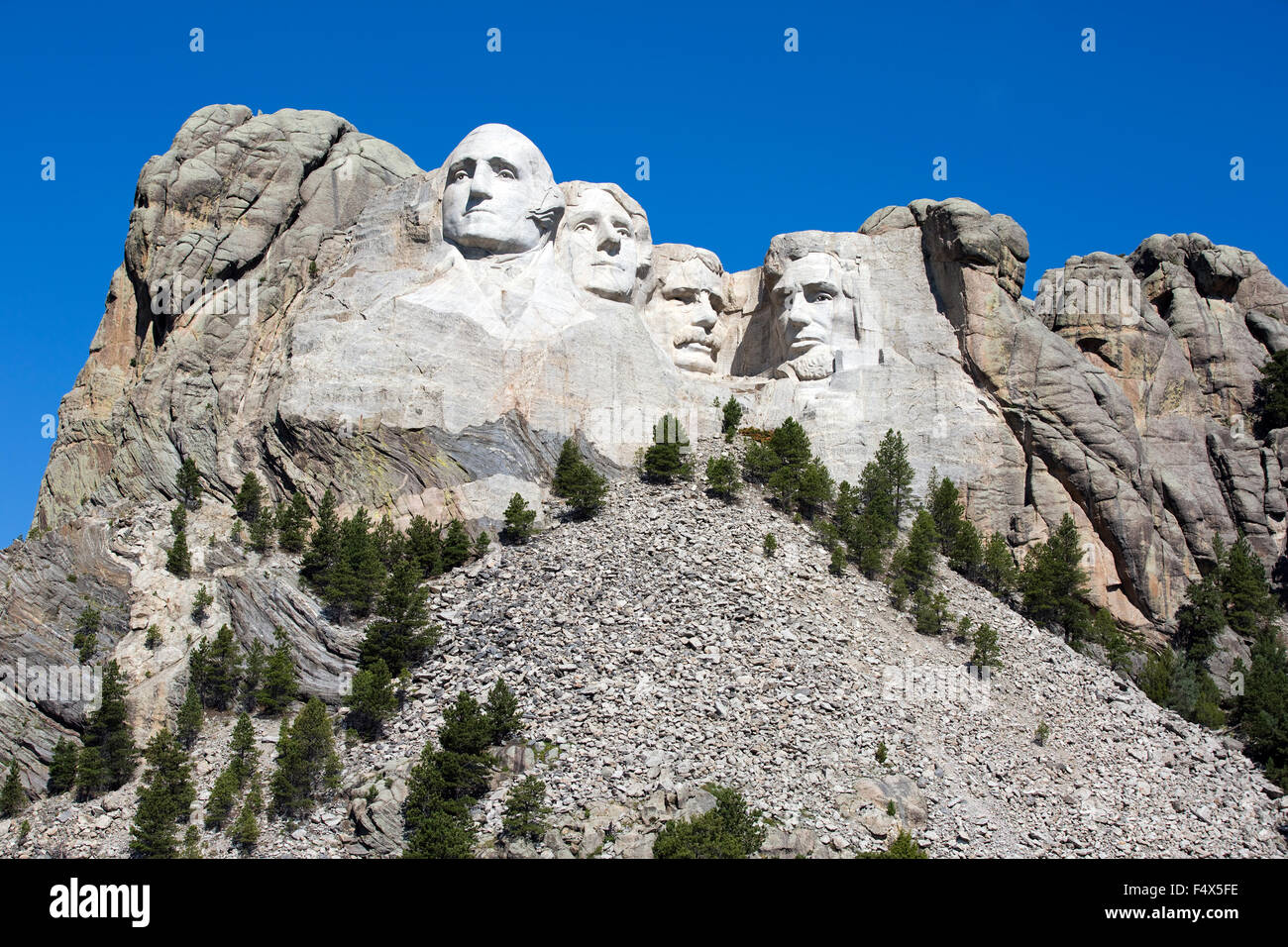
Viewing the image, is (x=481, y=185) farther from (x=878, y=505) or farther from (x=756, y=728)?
(x=756, y=728)

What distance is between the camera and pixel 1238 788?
42.3m

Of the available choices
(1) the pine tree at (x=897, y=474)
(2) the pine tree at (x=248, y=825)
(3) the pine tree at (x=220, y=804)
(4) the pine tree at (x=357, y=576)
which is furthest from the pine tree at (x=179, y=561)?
(1) the pine tree at (x=897, y=474)

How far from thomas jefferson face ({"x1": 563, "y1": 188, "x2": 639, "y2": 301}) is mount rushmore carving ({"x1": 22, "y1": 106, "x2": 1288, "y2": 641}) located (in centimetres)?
9

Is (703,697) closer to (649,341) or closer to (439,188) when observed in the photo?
(649,341)

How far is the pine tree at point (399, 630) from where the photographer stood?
41781mm

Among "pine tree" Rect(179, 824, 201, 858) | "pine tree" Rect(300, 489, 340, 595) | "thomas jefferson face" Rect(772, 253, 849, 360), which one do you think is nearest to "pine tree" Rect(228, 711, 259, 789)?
"pine tree" Rect(179, 824, 201, 858)

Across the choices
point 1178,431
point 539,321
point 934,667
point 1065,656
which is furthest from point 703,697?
point 1178,431

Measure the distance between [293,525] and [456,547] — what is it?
4353 mm

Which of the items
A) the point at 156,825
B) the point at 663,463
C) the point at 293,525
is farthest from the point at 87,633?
the point at 663,463

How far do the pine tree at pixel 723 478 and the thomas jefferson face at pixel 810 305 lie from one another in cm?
774

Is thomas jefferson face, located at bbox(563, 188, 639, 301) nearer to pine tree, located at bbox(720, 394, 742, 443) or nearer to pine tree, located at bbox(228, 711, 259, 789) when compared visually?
pine tree, located at bbox(720, 394, 742, 443)

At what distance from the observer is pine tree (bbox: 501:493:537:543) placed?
46.7 m

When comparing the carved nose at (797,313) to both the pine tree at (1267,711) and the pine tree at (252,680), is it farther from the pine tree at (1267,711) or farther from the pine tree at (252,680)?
the pine tree at (252,680)

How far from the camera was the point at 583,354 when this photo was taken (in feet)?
167
